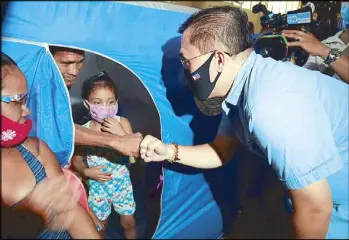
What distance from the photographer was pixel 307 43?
1.74 meters

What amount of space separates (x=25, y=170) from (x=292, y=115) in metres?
0.87

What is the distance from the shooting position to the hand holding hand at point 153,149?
1.49 meters

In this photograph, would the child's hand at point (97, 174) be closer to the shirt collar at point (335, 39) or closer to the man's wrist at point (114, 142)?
the man's wrist at point (114, 142)

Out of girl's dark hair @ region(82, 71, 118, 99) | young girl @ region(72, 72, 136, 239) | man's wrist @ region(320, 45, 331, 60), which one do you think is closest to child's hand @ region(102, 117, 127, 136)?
young girl @ region(72, 72, 136, 239)

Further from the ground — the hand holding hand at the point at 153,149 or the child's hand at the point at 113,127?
the child's hand at the point at 113,127

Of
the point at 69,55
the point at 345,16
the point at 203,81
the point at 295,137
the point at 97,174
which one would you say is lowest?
the point at 97,174

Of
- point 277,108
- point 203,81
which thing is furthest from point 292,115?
point 203,81

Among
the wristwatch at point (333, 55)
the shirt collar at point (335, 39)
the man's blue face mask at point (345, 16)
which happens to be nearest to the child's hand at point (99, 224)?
the wristwatch at point (333, 55)

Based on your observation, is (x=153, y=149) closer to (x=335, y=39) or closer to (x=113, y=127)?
(x=113, y=127)

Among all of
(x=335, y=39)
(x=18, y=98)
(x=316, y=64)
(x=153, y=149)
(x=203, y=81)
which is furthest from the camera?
(x=335, y=39)

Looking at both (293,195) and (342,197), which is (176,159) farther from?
(342,197)

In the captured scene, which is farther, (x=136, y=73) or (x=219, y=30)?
(x=136, y=73)

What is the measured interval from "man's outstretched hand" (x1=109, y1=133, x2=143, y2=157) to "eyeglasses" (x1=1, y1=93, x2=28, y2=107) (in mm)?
434

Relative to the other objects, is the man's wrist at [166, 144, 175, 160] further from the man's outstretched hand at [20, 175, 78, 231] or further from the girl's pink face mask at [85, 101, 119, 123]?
the man's outstretched hand at [20, 175, 78, 231]
